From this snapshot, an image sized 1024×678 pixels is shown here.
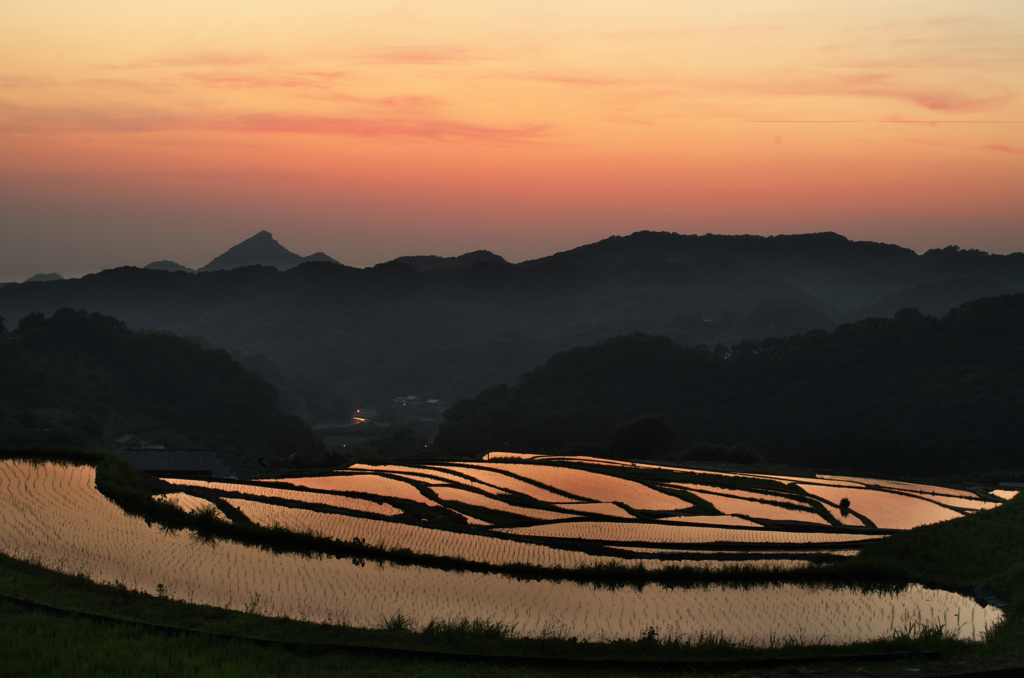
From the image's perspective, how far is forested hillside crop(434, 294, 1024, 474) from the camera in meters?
55.5

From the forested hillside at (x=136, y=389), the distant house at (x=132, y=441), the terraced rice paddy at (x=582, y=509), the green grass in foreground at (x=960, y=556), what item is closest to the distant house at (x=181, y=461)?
the terraced rice paddy at (x=582, y=509)

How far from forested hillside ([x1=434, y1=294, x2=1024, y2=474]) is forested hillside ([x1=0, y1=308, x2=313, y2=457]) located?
17.8 metres

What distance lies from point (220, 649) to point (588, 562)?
Result: 7.48m

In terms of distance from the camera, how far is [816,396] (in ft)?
213

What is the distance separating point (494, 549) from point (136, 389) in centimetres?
6476

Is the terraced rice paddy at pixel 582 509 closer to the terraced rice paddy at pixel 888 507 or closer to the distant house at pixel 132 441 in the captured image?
the terraced rice paddy at pixel 888 507

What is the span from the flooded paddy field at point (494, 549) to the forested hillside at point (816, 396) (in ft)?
116

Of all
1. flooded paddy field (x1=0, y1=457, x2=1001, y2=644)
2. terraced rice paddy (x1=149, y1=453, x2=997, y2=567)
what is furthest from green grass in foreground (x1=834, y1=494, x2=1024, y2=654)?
terraced rice paddy (x1=149, y1=453, x2=997, y2=567)

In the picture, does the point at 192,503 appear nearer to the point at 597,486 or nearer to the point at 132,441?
the point at 597,486

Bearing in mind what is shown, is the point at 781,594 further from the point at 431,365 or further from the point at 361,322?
the point at 361,322

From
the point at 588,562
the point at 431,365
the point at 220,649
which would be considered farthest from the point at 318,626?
the point at 431,365

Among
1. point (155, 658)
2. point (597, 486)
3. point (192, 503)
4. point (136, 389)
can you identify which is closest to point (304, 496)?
point (192, 503)

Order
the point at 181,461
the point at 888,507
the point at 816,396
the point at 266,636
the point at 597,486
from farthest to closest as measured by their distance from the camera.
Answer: the point at 816,396 → the point at 181,461 → the point at 597,486 → the point at 888,507 → the point at 266,636

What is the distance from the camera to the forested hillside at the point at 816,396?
5550 cm
